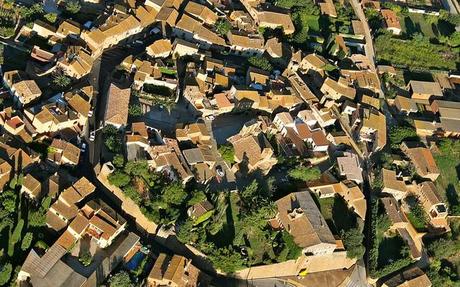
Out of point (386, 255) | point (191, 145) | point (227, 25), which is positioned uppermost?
point (227, 25)

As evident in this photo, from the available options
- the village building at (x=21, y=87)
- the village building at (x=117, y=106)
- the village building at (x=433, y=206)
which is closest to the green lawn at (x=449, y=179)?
the village building at (x=433, y=206)

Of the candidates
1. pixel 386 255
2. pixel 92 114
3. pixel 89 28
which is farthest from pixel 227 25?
pixel 386 255

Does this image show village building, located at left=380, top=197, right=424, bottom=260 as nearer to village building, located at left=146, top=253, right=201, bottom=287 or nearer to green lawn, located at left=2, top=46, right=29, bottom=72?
village building, located at left=146, top=253, right=201, bottom=287

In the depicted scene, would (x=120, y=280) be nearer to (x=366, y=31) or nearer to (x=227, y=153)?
(x=227, y=153)

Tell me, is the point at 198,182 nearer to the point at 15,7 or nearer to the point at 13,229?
the point at 13,229

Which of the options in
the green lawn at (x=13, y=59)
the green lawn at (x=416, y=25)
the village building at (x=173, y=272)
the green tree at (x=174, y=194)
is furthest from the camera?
the green lawn at (x=416, y=25)

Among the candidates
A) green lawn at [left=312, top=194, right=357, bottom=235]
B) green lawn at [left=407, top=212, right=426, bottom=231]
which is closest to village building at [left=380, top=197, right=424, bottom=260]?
green lawn at [left=407, top=212, right=426, bottom=231]

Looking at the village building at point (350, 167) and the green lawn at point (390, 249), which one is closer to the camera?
the green lawn at point (390, 249)

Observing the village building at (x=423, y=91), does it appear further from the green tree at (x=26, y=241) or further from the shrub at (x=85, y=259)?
the green tree at (x=26, y=241)
